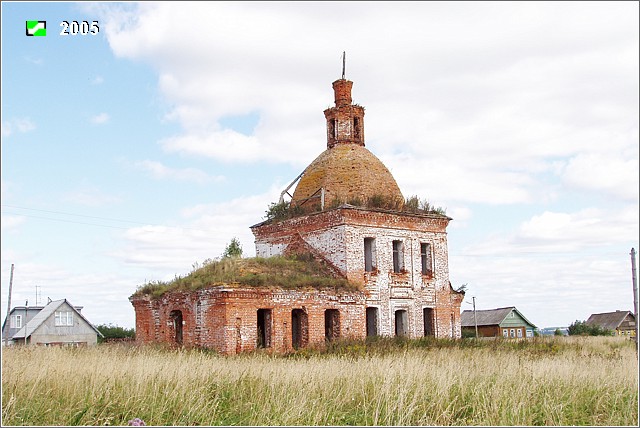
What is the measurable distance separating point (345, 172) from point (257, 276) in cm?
673

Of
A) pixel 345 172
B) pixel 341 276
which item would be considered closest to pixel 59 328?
pixel 345 172

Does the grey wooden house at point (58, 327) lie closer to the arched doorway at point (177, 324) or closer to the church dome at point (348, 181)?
the arched doorway at point (177, 324)

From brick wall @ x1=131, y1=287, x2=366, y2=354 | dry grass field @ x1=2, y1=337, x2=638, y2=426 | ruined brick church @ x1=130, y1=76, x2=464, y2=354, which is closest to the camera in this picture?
dry grass field @ x1=2, y1=337, x2=638, y2=426

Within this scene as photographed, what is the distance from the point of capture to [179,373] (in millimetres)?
10188

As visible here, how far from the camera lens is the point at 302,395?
31.1 feet

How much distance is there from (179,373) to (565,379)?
639 centimetres

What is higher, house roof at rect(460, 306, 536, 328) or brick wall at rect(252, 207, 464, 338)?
brick wall at rect(252, 207, 464, 338)

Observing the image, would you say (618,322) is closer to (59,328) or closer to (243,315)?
(59,328)

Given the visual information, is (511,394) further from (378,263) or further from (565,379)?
(378,263)

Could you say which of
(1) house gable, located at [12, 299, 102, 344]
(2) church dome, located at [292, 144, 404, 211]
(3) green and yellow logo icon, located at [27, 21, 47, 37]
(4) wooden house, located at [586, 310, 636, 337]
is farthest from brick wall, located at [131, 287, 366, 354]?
(4) wooden house, located at [586, 310, 636, 337]

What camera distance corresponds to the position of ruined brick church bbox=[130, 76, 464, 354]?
67.7 ft

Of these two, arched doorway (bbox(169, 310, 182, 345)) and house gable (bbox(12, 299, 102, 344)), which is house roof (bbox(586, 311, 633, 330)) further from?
arched doorway (bbox(169, 310, 182, 345))

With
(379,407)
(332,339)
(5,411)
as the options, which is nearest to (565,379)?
(379,407)

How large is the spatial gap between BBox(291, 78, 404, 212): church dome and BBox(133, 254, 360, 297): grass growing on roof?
107 inches
